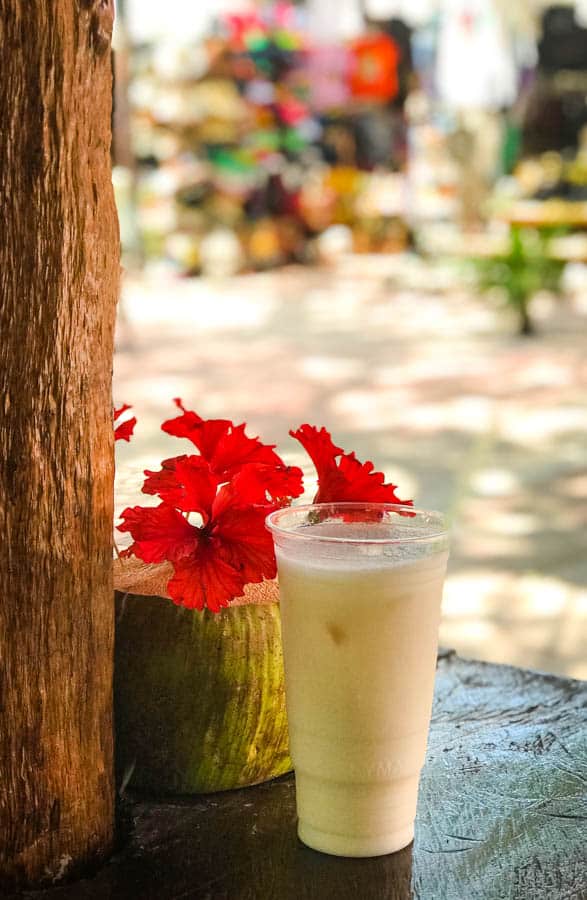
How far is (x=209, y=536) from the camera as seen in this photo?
0.89m

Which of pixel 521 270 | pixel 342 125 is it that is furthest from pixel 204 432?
pixel 342 125

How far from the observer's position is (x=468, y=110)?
1376 centimetres

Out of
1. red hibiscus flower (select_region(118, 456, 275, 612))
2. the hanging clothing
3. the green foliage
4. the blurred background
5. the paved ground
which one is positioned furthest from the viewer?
the hanging clothing

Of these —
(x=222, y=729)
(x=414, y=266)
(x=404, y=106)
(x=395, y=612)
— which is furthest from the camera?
(x=404, y=106)

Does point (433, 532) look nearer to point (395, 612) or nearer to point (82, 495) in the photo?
point (395, 612)

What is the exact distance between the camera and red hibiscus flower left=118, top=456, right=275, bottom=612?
867 mm

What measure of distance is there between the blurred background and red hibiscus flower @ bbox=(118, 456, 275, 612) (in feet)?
7.05

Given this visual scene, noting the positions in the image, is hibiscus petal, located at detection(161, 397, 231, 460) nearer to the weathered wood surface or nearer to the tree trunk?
the tree trunk

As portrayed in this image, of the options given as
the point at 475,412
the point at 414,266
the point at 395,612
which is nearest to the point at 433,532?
the point at 395,612

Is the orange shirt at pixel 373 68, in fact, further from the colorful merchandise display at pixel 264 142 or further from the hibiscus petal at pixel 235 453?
the hibiscus petal at pixel 235 453

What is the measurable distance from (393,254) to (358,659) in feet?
41.7

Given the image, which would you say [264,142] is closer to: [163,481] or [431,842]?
[163,481]

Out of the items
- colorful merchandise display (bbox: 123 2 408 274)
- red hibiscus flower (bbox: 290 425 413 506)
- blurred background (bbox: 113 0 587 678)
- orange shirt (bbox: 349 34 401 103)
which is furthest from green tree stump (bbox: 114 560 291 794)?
orange shirt (bbox: 349 34 401 103)

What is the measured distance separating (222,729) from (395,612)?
20 cm
